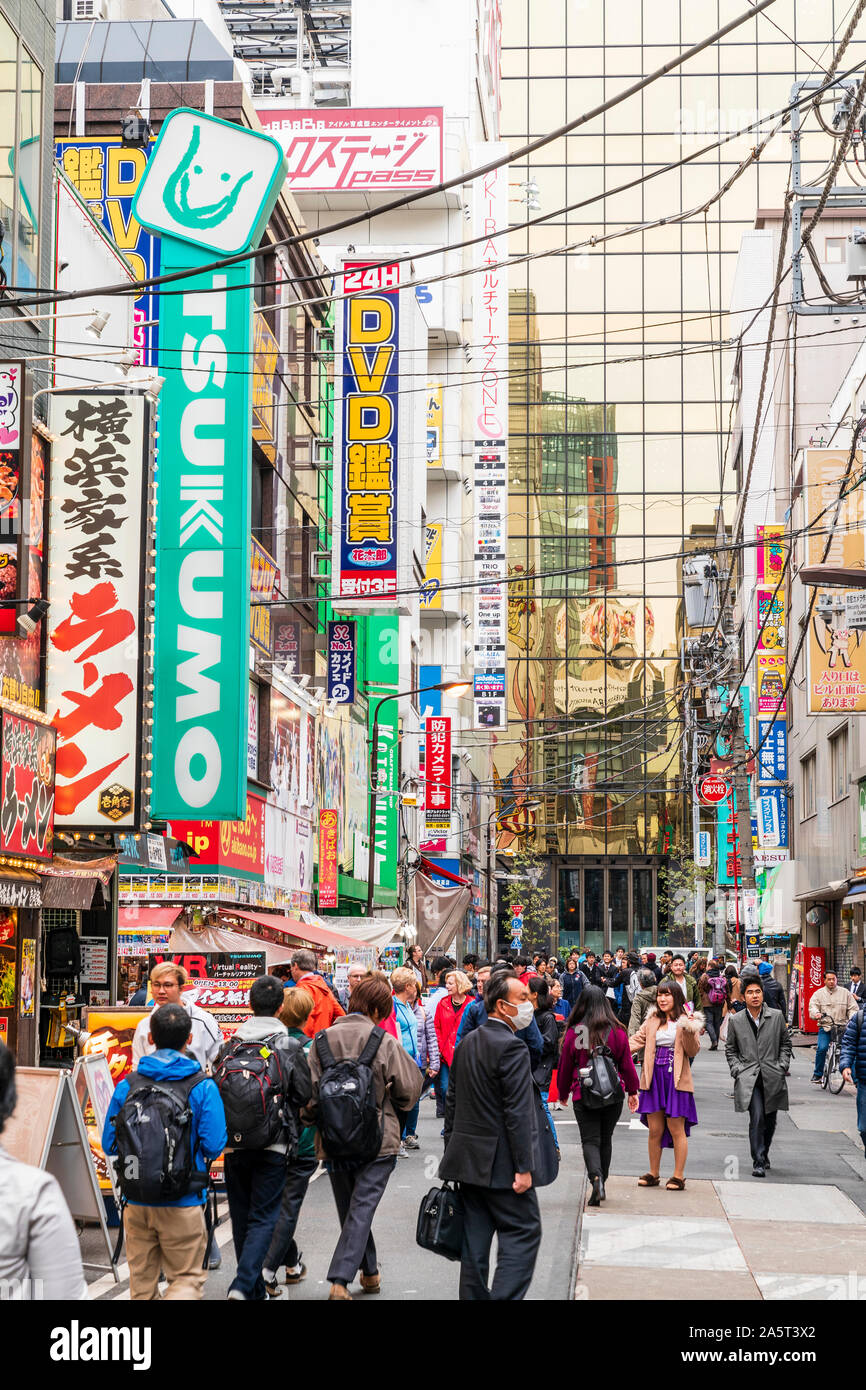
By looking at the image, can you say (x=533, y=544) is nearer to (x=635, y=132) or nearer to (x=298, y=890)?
(x=635, y=132)

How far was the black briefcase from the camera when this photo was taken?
7.72m

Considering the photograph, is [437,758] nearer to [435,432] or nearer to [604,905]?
[435,432]

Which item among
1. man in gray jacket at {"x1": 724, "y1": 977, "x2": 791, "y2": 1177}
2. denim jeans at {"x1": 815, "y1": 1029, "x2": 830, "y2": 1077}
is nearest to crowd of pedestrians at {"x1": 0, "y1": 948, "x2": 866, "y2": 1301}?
man in gray jacket at {"x1": 724, "y1": 977, "x2": 791, "y2": 1177}

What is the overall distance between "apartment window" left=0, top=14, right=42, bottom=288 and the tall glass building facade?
191 ft

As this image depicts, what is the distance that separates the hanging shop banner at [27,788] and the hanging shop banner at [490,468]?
137ft

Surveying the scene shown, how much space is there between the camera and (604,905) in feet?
255

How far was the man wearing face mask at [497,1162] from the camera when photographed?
7613 mm

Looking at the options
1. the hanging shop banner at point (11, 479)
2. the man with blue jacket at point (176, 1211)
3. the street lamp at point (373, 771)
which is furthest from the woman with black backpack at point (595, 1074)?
the street lamp at point (373, 771)

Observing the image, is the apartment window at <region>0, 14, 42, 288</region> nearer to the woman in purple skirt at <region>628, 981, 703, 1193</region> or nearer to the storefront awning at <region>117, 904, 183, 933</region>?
the storefront awning at <region>117, 904, 183, 933</region>

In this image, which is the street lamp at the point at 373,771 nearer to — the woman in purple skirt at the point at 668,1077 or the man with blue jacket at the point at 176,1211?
the woman in purple skirt at the point at 668,1077

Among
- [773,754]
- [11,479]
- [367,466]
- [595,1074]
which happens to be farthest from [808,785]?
[11,479]

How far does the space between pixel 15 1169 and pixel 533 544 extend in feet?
239

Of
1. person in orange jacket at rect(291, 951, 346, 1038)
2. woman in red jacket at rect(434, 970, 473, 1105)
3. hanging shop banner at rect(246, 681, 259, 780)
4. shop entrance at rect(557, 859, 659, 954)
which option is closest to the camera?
person in orange jacket at rect(291, 951, 346, 1038)
